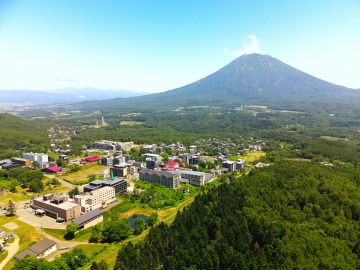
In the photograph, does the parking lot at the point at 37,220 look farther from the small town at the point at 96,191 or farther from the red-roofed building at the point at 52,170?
the red-roofed building at the point at 52,170

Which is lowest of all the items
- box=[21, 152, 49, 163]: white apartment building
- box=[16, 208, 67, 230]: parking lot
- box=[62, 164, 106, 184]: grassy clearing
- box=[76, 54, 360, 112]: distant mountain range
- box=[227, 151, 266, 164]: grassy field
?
box=[227, 151, 266, 164]: grassy field

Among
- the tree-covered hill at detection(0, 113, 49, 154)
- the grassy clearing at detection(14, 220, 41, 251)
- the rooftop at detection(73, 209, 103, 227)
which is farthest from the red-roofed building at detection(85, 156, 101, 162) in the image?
the grassy clearing at detection(14, 220, 41, 251)

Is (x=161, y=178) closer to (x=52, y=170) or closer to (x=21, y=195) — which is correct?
(x=21, y=195)

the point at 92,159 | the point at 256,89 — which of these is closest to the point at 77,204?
the point at 92,159

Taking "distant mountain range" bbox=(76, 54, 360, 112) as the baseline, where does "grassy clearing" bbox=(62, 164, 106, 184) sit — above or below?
below

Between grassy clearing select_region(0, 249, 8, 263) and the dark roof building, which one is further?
the dark roof building

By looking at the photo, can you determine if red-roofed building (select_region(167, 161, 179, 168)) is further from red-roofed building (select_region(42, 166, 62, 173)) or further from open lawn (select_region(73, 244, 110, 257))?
open lawn (select_region(73, 244, 110, 257))

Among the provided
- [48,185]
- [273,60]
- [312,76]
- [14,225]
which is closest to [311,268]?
[14,225]
